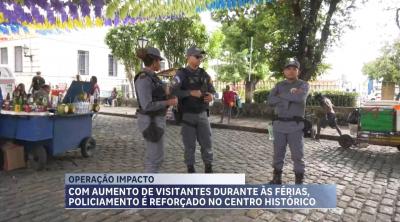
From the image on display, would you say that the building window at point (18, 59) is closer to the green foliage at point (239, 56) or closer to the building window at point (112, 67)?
the building window at point (112, 67)

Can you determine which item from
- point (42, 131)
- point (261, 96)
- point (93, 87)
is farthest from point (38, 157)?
point (261, 96)

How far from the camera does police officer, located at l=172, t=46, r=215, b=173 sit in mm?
5180

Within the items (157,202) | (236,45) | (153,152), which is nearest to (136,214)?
(157,202)

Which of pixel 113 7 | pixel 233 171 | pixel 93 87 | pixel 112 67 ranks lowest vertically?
pixel 233 171

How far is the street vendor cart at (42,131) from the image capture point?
6.16 meters

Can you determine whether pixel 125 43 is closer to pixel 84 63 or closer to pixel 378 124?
pixel 84 63

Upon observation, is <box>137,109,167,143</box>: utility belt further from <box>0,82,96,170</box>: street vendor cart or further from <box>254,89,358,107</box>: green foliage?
<box>254,89,358,107</box>: green foliage

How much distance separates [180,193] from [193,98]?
69.7 inches

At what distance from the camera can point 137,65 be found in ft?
76.4

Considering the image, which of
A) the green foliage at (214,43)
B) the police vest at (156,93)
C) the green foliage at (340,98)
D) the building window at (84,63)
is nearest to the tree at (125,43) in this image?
the green foliage at (214,43)

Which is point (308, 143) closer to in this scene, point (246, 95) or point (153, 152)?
point (153, 152)

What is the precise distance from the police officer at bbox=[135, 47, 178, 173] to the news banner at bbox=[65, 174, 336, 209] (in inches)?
18.5

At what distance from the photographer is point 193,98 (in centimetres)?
523

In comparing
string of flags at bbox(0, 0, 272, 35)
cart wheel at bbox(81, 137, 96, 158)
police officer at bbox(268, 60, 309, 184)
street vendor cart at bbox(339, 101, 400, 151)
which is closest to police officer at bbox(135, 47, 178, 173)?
string of flags at bbox(0, 0, 272, 35)
